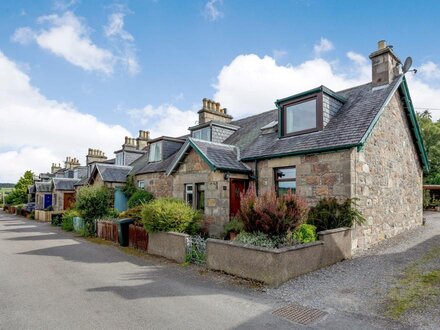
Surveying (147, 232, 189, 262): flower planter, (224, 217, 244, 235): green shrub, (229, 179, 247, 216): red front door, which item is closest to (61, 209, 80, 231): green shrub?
(147, 232, 189, 262): flower planter

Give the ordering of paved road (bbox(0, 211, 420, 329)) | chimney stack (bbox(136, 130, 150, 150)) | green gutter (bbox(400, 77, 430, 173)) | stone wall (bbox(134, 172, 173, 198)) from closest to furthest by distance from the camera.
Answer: paved road (bbox(0, 211, 420, 329)) < green gutter (bbox(400, 77, 430, 173)) < stone wall (bbox(134, 172, 173, 198)) < chimney stack (bbox(136, 130, 150, 150))

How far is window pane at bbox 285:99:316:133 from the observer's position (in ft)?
41.6

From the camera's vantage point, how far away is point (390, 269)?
27.2 ft

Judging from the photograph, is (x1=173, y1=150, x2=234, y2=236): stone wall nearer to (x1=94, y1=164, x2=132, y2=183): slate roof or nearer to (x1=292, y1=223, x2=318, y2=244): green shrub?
(x1=292, y1=223, x2=318, y2=244): green shrub

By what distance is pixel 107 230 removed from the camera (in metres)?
16.1

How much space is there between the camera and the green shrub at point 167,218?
11.2 metres

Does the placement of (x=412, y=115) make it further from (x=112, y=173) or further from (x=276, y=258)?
(x=112, y=173)

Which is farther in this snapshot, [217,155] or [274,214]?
[217,155]

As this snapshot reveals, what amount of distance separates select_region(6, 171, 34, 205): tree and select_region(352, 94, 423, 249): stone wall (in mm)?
58445

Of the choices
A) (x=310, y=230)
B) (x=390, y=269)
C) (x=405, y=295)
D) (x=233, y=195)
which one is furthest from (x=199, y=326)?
(x=233, y=195)

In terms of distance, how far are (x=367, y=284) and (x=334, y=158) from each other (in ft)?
15.7

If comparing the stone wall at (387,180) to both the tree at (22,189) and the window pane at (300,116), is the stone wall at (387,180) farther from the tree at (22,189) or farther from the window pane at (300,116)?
the tree at (22,189)

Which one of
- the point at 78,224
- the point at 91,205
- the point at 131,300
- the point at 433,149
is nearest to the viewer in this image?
the point at 131,300

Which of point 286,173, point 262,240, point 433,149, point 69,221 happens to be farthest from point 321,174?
point 433,149
